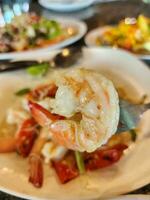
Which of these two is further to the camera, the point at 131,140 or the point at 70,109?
the point at 131,140

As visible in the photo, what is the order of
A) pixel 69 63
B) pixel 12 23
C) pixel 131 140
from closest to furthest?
pixel 131 140 → pixel 69 63 → pixel 12 23

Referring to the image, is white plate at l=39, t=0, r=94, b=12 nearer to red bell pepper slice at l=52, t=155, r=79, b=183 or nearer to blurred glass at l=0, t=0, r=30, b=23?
blurred glass at l=0, t=0, r=30, b=23

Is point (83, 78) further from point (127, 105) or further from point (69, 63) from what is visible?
point (69, 63)

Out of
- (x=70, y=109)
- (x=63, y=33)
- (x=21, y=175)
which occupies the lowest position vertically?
(x=63, y=33)

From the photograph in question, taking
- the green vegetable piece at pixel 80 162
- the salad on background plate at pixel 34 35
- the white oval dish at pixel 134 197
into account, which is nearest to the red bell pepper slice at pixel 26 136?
the green vegetable piece at pixel 80 162

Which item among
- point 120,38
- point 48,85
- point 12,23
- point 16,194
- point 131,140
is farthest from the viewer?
point 12,23

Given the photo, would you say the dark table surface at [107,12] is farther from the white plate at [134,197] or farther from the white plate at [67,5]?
the white plate at [134,197]

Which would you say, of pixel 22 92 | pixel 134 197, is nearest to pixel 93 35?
pixel 22 92

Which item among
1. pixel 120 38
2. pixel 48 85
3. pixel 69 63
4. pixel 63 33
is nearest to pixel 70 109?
pixel 48 85
